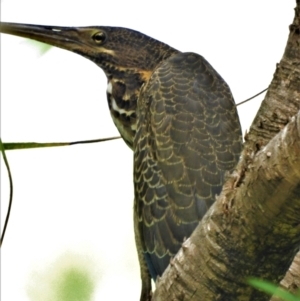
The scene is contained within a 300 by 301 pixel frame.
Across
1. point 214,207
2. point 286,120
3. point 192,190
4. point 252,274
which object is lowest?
point 192,190

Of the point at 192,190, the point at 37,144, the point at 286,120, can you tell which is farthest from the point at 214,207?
the point at 192,190

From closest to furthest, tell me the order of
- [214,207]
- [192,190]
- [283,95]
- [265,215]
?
1. [265,215]
2. [214,207]
3. [283,95]
4. [192,190]

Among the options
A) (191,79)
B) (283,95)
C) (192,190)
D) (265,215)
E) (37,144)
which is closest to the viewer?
(265,215)

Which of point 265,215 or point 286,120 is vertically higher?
point 286,120

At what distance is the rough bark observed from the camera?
1.90m

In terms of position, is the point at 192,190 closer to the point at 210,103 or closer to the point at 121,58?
the point at 210,103

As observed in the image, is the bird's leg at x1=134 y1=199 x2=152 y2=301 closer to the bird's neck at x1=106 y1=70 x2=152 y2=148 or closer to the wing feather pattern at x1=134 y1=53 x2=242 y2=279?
the wing feather pattern at x1=134 y1=53 x2=242 y2=279

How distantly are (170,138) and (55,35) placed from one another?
118 centimetres

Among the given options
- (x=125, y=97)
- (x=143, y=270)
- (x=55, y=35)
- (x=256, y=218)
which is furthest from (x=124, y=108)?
(x=256, y=218)

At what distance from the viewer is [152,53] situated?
14.5 feet

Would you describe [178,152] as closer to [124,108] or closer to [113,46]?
[124,108]

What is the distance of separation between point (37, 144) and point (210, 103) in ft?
5.12

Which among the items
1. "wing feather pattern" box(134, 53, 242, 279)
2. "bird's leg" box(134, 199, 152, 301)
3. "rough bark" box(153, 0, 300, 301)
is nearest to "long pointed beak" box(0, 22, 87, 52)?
"wing feather pattern" box(134, 53, 242, 279)

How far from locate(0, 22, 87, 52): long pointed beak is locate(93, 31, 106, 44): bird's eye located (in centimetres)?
8
